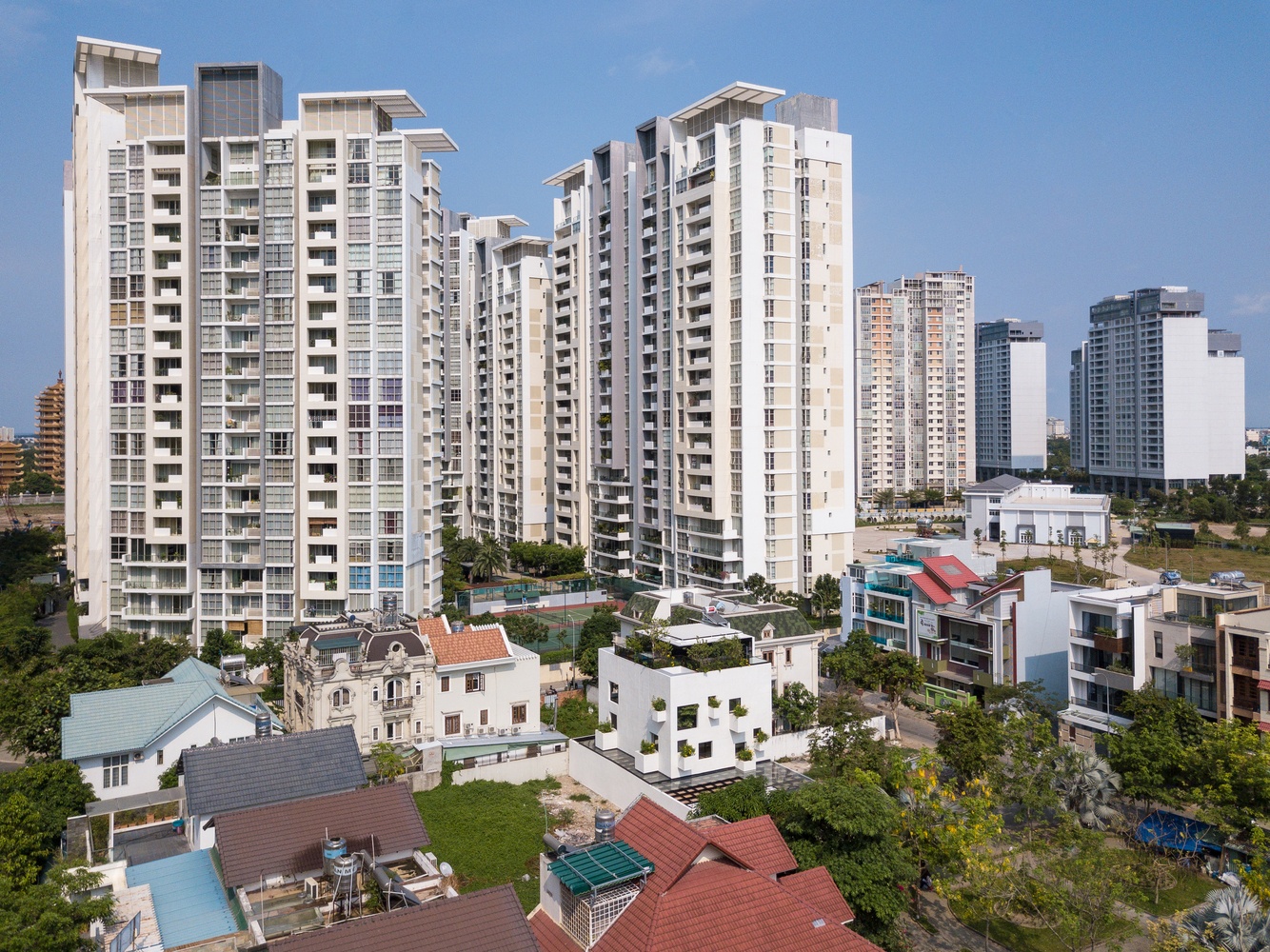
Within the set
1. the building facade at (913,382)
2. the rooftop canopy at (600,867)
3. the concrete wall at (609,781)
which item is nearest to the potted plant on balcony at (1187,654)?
the concrete wall at (609,781)

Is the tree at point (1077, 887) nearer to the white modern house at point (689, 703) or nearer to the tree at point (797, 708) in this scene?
the white modern house at point (689, 703)

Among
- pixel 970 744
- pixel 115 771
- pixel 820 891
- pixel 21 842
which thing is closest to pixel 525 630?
pixel 115 771

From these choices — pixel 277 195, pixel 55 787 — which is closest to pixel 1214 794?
pixel 55 787

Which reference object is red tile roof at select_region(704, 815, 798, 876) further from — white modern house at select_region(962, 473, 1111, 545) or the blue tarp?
white modern house at select_region(962, 473, 1111, 545)

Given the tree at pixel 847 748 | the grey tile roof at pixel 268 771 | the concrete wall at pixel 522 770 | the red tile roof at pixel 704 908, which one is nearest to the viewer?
the red tile roof at pixel 704 908

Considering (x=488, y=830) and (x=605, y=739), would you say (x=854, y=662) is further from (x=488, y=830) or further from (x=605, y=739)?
→ (x=488, y=830)

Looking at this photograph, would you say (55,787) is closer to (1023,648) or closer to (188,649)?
(188,649)
